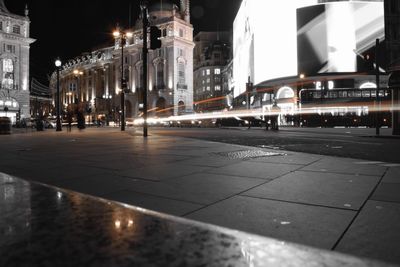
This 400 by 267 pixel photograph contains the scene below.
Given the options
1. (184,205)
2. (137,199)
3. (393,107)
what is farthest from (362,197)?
(393,107)

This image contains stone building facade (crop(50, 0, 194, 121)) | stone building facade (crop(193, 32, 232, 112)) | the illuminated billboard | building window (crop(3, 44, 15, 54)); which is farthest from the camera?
stone building facade (crop(193, 32, 232, 112))

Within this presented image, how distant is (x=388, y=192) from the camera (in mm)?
3607

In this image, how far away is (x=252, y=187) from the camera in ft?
13.1

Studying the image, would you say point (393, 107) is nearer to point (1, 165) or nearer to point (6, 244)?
point (1, 165)

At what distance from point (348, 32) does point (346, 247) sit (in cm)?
5982

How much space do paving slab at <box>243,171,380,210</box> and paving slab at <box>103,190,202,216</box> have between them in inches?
32.8

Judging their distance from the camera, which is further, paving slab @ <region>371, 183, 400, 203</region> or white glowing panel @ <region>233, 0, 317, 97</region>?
white glowing panel @ <region>233, 0, 317, 97</region>

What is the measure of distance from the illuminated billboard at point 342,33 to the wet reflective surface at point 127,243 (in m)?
58.1

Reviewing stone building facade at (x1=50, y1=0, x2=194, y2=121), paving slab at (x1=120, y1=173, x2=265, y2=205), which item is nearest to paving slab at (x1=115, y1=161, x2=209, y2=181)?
paving slab at (x1=120, y1=173, x2=265, y2=205)

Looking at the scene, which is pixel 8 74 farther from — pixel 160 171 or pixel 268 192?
pixel 268 192

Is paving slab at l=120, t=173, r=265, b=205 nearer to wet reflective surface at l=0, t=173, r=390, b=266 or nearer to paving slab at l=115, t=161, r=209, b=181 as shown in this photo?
paving slab at l=115, t=161, r=209, b=181

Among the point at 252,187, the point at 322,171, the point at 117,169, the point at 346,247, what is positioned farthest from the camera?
the point at 117,169

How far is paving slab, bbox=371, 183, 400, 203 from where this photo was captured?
3.33 m

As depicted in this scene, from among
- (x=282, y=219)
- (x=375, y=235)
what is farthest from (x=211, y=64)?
(x=375, y=235)
